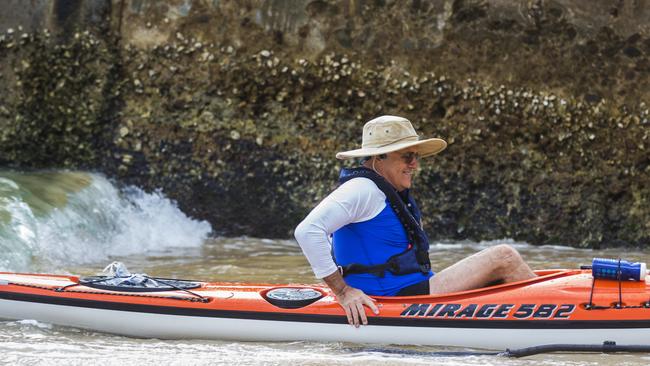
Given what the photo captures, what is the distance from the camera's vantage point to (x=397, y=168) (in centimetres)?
455

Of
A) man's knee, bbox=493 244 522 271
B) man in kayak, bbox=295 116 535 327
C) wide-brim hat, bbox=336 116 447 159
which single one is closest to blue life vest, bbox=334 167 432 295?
man in kayak, bbox=295 116 535 327

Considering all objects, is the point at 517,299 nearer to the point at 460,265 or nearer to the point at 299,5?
the point at 460,265

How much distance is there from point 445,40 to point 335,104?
1088 millimetres

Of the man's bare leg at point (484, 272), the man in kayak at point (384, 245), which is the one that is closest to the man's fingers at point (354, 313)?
the man in kayak at point (384, 245)

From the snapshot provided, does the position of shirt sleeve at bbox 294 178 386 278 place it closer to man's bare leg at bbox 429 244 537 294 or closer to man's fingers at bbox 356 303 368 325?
man's fingers at bbox 356 303 368 325

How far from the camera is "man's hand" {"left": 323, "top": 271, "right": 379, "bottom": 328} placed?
4.46m

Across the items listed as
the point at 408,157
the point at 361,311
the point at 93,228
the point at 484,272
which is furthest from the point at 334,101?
the point at 361,311

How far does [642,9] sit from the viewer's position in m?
8.92

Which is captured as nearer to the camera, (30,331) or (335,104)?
(30,331)

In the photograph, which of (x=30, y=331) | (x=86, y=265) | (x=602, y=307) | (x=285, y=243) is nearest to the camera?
(x=602, y=307)

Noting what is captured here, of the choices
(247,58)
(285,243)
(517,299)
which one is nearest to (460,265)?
(517,299)

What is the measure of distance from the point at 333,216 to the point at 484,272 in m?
0.76

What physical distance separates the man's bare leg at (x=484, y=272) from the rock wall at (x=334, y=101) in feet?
14.1

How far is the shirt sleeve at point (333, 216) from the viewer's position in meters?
4.29
